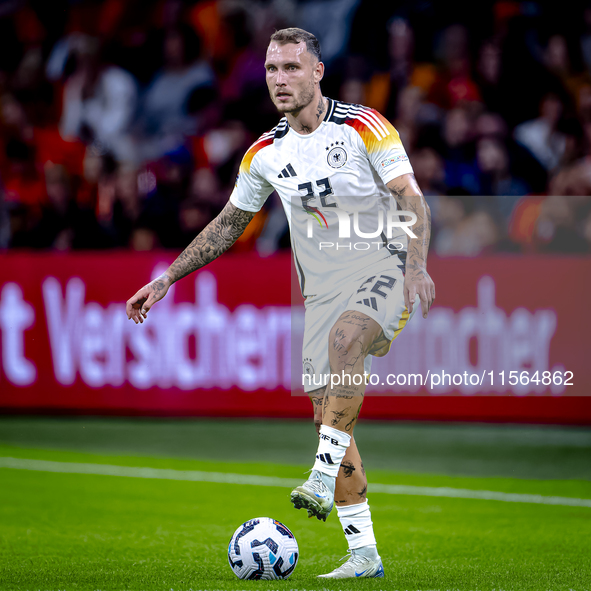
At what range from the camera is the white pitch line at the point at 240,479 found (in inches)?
280

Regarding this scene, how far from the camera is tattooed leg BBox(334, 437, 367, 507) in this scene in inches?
182

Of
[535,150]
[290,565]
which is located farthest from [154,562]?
[535,150]

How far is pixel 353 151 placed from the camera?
14.9 feet

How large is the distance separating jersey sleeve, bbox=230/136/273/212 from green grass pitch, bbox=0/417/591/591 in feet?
6.30

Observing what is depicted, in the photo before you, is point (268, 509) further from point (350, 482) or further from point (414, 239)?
point (414, 239)

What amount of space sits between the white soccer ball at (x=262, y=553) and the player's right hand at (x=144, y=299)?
1194 millimetres

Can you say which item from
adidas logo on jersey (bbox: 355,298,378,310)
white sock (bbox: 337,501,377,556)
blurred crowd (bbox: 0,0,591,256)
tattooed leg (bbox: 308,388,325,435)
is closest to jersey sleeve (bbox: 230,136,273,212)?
adidas logo on jersey (bbox: 355,298,378,310)

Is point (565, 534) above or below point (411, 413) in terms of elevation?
below

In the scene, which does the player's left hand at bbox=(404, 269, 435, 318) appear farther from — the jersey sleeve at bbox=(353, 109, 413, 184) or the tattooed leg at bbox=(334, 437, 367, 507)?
the tattooed leg at bbox=(334, 437, 367, 507)

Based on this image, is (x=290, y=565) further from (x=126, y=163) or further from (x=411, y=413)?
(x=126, y=163)

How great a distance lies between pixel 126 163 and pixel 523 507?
663cm

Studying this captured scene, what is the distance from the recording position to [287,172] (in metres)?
4.70

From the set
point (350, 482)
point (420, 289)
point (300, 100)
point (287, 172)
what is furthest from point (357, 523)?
point (300, 100)

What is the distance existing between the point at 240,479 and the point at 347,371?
3947mm
